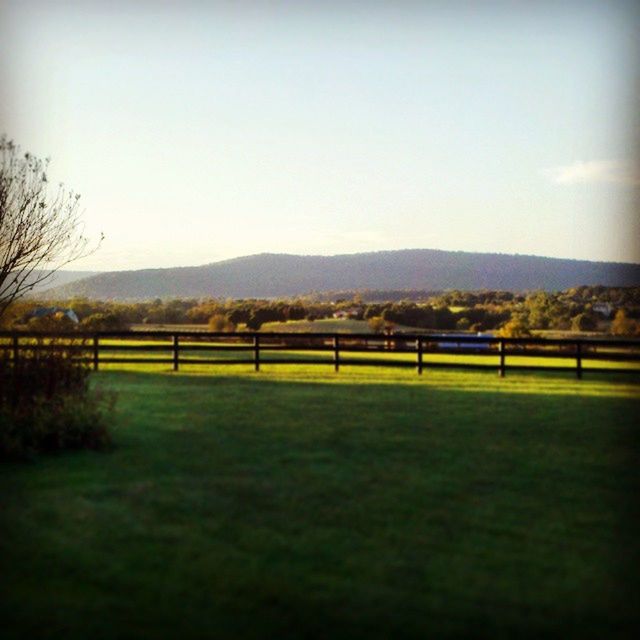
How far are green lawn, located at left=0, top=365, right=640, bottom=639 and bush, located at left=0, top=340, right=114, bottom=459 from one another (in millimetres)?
343

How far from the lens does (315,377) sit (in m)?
17.7

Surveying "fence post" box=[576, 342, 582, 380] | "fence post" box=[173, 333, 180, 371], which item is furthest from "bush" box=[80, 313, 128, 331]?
"fence post" box=[576, 342, 582, 380]

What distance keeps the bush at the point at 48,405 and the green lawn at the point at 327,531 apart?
0.34 m

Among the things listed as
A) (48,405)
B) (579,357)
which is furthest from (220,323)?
(48,405)

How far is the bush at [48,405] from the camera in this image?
8.65 meters

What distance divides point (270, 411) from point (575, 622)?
26.3 feet

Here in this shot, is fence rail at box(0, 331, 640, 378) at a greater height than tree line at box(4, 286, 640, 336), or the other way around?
tree line at box(4, 286, 640, 336)

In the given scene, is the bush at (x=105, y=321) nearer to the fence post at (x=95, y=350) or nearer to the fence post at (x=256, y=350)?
the fence post at (x=95, y=350)

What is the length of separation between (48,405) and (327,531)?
459 centimetres

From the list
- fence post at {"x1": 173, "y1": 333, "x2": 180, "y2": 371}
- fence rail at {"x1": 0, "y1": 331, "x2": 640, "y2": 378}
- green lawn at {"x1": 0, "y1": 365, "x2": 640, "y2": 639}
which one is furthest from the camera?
fence post at {"x1": 173, "y1": 333, "x2": 180, "y2": 371}

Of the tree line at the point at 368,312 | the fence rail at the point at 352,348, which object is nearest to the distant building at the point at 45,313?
the fence rail at the point at 352,348

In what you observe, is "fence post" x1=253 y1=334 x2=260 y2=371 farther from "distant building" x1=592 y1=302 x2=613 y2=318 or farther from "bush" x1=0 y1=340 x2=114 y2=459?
"bush" x1=0 y1=340 x2=114 y2=459

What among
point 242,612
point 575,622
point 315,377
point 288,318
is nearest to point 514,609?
point 575,622

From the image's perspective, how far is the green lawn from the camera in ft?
14.1
